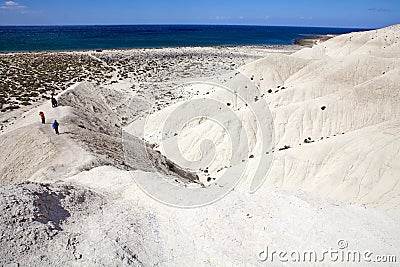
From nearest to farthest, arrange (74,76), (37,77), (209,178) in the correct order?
(209,178), (37,77), (74,76)

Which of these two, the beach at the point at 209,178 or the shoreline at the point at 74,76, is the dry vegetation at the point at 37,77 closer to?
the shoreline at the point at 74,76

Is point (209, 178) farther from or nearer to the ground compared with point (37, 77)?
nearer to the ground

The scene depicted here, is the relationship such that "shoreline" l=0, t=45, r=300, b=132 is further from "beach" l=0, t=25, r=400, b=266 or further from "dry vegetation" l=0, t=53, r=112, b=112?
"beach" l=0, t=25, r=400, b=266

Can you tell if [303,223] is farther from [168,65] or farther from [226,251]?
[168,65]

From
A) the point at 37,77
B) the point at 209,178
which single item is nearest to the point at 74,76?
the point at 37,77

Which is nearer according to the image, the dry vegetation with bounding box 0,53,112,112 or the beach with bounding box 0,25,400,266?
the beach with bounding box 0,25,400,266

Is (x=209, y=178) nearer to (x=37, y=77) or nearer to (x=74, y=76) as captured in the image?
(x=74, y=76)

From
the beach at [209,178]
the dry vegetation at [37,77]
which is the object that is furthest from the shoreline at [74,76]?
the beach at [209,178]

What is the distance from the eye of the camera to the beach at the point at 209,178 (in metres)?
7.51

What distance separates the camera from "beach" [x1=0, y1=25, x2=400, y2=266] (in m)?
7.51

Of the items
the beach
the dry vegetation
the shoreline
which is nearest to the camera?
the beach

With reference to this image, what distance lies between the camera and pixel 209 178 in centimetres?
1642

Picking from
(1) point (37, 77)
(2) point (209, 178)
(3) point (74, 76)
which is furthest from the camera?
(3) point (74, 76)

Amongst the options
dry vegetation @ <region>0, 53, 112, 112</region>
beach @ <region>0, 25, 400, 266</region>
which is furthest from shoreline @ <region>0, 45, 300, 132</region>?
beach @ <region>0, 25, 400, 266</region>
